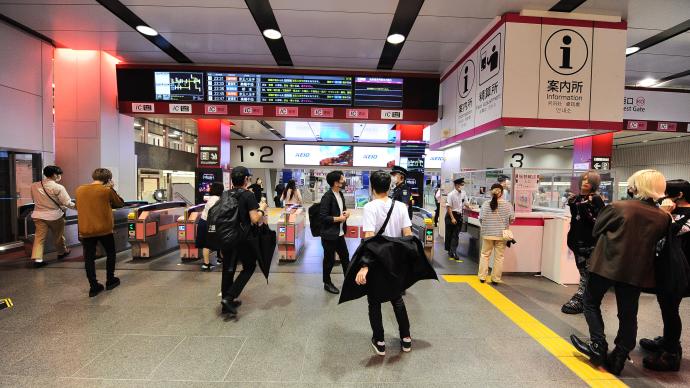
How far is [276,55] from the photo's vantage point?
18.6 feet

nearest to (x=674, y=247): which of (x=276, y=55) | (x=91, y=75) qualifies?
(x=276, y=55)

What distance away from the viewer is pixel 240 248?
3279mm

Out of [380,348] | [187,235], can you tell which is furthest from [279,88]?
[380,348]

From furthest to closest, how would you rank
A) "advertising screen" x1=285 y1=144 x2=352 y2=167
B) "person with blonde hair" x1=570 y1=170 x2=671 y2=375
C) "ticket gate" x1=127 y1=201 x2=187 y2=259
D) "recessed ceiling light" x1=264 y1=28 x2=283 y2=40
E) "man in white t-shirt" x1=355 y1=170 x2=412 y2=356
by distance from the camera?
"advertising screen" x1=285 y1=144 x2=352 y2=167
"ticket gate" x1=127 y1=201 x2=187 y2=259
"recessed ceiling light" x1=264 y1=28 x2=283 y2=40
"man in white t-shirt" x1=355 y1=170 x2=412 y2=356
"person with blonde hair" x1=570 y1=170 x2=671 y2=375

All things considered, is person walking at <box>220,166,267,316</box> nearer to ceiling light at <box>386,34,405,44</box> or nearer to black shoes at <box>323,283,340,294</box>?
black shoes at <box>323,283,340,294</box>

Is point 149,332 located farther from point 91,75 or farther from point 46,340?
point 91,75

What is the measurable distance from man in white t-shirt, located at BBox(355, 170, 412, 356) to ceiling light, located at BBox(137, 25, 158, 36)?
457cm

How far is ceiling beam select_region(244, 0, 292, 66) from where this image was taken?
13.4 feet

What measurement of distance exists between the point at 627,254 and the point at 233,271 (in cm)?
338

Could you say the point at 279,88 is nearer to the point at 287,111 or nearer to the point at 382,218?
the point at 287,111

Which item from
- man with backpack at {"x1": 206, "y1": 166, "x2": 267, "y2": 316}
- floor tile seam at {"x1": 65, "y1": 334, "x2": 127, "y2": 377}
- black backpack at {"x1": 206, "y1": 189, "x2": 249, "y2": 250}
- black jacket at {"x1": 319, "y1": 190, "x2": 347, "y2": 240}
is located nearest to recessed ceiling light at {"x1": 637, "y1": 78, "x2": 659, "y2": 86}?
black jacket at {"x1": 319, "y1": 190, "x2": 347, "y2": 240}

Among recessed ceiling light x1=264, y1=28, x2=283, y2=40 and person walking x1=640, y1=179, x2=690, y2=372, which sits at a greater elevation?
recessed ceiling light x1=264, y1=28, x2=283, y2=40

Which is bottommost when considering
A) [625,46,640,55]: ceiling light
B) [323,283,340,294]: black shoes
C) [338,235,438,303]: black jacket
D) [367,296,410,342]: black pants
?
[323,283,340,294]: black shoes

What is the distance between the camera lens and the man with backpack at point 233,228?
3.08 m
